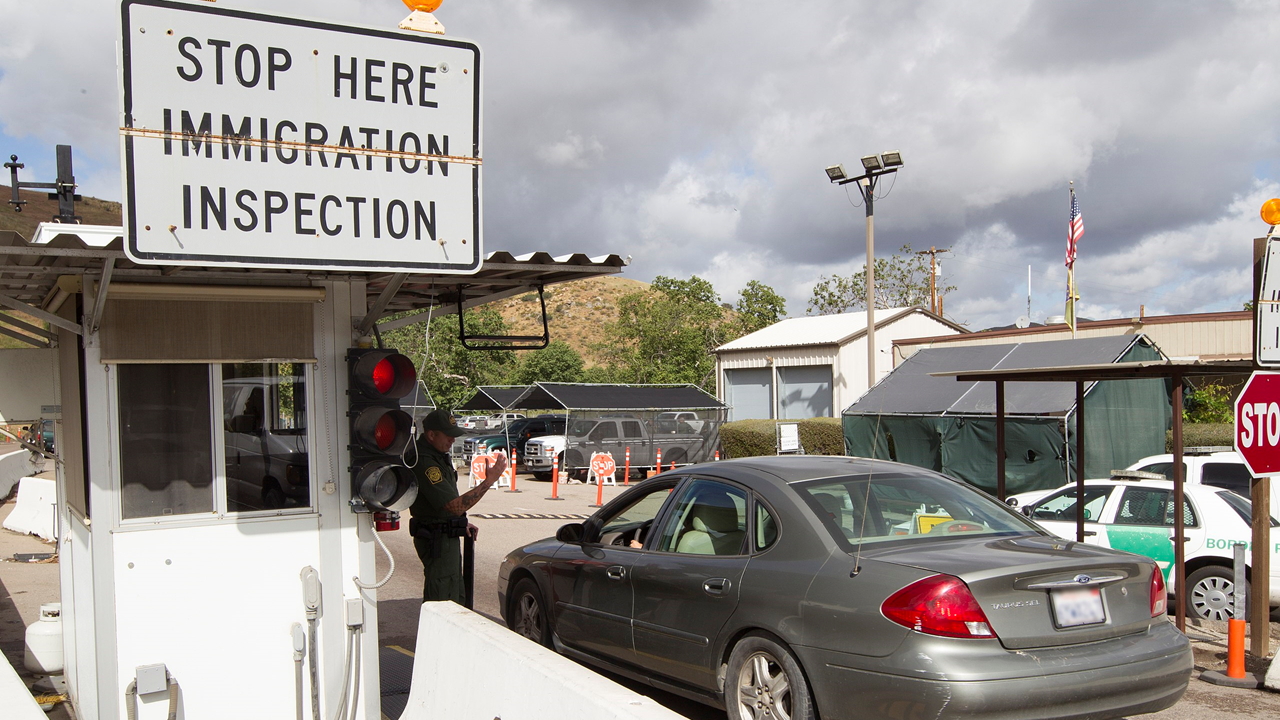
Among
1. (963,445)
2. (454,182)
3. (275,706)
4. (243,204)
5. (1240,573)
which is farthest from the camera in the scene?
(963,445)

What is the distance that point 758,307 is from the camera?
53.7 meters

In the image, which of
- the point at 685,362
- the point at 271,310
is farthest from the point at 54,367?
the point at 685,362

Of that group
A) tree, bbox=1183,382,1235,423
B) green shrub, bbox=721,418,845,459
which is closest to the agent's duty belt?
green shrub, bbox=721,418,845,459

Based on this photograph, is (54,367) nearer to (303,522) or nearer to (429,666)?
(303,522)

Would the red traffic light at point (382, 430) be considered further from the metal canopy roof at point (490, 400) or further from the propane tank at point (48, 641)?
the metal canopy roof at point (490, 400)

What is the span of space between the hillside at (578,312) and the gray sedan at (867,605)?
303ft

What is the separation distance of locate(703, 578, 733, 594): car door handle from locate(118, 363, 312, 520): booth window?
222 centimetres

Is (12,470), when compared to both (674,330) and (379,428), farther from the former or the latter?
(674,330)

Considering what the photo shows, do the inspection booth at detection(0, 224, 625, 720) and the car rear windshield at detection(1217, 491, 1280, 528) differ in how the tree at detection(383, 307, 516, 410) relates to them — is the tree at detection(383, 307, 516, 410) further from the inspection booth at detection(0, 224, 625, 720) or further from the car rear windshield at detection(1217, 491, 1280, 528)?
the inspection booth at detection(0, 224, 625, 720)

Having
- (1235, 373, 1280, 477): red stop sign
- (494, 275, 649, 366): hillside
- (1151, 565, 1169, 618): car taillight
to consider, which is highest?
(494, 275, 649, 366): hillside

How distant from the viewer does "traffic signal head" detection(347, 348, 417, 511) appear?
16.9 feet

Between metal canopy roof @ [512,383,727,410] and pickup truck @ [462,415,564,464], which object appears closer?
metal canopy roof @ [512,383,727,410]

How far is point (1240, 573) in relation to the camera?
7.65 m

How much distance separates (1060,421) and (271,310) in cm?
1651
